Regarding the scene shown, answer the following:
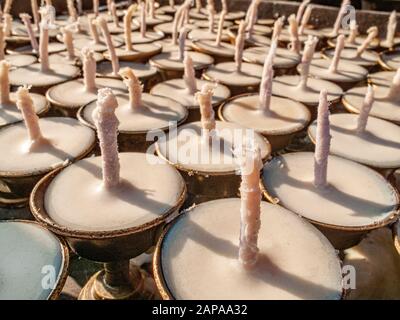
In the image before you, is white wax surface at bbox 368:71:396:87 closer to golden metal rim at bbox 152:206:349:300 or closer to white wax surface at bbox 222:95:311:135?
white wax surface at bbox 222:95:311:135

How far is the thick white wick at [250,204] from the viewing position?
2.14 m

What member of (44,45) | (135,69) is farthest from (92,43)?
(44,45)

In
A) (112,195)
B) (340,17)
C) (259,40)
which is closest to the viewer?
(112,195)

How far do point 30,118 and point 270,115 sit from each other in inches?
105

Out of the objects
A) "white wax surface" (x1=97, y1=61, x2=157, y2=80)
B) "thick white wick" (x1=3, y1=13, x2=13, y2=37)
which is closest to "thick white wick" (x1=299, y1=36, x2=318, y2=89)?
"white wax surface" (x1=97, y1=61, x2=157, y2=80)

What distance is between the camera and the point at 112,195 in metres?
2.95

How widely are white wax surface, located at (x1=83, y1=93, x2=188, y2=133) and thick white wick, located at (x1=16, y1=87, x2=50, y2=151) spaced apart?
667 mm

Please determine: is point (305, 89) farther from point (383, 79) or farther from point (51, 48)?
point (51, 48)

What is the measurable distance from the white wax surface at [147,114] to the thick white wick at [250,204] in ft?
6.53

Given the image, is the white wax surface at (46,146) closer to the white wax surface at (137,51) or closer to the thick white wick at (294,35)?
the white wax surface at (137,51)

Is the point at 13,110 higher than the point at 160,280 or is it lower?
higher

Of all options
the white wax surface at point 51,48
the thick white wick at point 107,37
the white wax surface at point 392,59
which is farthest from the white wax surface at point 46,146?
the white wax surface at point 392,59

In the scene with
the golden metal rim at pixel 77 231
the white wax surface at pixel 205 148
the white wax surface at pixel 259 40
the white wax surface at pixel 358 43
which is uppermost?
the white wax surface at pixel 259 40

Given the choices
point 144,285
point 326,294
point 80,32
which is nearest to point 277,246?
point 326,294
